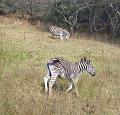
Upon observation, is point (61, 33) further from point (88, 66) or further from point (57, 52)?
point (88, 66)

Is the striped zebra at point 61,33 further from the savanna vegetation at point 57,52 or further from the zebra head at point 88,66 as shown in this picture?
the zebra head at point 88,66

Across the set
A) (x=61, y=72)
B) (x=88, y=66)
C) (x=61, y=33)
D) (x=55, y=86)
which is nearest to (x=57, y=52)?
(x=61, y=33)

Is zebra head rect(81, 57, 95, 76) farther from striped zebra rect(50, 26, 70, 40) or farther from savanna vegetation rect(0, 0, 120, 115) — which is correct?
striped zebra rect(50, 26, 70, 40)

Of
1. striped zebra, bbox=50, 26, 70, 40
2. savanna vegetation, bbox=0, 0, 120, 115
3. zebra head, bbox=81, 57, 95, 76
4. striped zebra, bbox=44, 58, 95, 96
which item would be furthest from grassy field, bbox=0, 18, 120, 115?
striped zebra, bbox=50, 26, 70, 40

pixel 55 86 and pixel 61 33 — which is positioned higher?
pixel 61 33

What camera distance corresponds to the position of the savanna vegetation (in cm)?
837

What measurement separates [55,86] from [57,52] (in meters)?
7.77

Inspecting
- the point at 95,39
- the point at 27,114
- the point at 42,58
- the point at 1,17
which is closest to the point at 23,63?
the point at 42,58

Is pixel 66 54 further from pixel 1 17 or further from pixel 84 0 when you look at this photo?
pixel 1 17

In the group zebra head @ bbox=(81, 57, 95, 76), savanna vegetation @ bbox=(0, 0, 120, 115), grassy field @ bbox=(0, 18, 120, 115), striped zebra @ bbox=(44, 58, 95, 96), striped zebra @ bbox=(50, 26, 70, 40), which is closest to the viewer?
grassy field @ bbox=(0, 18, 120, 115)

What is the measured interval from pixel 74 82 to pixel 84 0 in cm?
1815

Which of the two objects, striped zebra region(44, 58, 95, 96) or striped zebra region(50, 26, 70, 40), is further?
striped zebra region(50, 26, 70, 40)

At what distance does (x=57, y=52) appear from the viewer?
745 inches

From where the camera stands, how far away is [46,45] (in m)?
20.8
